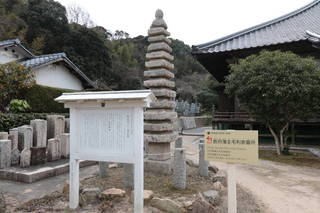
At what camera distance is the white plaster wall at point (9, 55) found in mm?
16806

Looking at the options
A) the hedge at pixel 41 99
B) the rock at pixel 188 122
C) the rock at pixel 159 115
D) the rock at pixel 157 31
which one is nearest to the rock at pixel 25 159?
the rock at pixel 159 115

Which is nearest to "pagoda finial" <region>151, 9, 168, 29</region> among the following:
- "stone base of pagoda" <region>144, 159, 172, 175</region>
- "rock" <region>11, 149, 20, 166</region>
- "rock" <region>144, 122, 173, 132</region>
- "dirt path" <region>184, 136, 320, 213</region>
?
"rock" <region>144, 122, 173, 132</region>

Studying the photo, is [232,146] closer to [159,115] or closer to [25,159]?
[159,115]

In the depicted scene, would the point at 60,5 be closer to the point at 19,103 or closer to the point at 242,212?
the point at 19,103

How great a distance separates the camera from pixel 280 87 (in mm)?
8609

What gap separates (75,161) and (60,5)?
31.2 m

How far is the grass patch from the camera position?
8622 mm

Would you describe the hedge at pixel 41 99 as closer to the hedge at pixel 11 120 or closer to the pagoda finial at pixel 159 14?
the hedge at pixel 11 120

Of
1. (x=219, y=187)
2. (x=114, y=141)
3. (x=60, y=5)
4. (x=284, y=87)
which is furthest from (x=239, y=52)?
(x=60, y=5)

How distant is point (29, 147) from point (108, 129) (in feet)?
14.6

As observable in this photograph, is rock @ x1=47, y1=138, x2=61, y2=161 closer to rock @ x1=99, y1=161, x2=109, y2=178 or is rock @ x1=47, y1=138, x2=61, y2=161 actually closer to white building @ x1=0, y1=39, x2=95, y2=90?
rock @ x1=99, y1=161, x2=109, y2=178

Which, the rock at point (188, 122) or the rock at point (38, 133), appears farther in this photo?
the rock at point (188, 122)

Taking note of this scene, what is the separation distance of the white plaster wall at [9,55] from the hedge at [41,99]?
5.80m

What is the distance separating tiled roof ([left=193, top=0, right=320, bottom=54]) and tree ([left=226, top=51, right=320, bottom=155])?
3131mm
